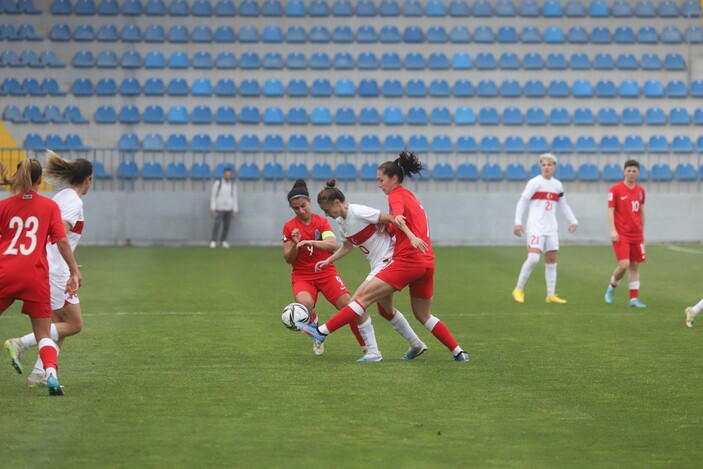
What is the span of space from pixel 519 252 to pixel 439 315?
1093 cm

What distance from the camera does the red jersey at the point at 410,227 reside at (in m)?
9.52

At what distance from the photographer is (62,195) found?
8.62 m

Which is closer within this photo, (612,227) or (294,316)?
(294,316)

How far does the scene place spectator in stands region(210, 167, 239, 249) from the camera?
2633cm

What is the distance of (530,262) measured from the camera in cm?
1577

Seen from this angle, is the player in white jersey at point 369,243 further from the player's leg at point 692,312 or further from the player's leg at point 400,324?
the player's leg at point 692,312

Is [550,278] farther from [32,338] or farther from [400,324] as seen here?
[32,338]

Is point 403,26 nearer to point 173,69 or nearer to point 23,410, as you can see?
point 173,69

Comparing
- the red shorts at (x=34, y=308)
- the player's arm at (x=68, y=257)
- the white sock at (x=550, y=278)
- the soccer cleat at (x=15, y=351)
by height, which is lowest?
the white sock at (x=550, y=278)

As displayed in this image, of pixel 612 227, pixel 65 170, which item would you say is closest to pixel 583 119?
pixel 612 227

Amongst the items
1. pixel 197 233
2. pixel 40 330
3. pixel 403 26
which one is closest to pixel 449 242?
pixel 197 233

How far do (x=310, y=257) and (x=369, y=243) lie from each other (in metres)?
0.78

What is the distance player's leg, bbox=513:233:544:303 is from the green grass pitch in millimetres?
199

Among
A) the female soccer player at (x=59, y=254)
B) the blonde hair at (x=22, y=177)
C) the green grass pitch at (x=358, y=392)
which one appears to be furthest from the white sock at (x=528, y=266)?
the blonde hair at (x=22, y=177)
